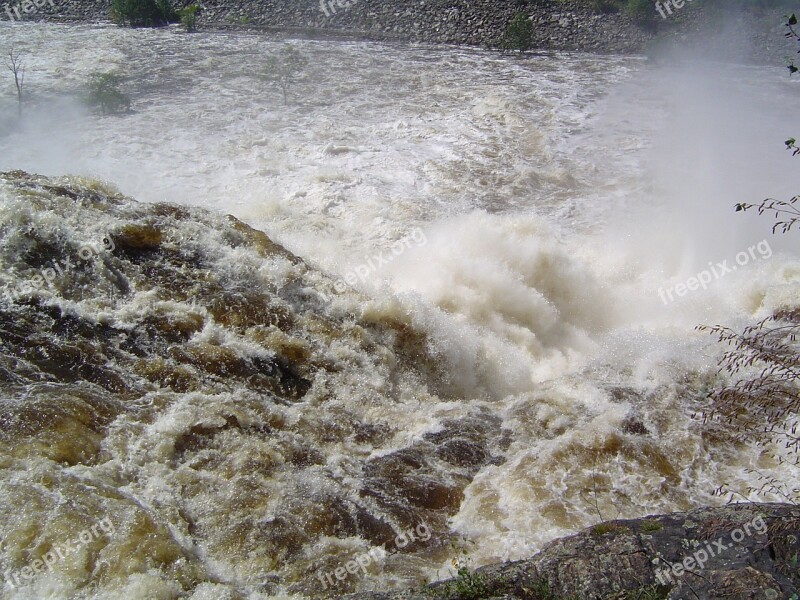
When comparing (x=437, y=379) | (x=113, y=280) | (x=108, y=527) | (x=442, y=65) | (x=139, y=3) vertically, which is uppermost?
(x=139, y=3)

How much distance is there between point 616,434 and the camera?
5.80 metres

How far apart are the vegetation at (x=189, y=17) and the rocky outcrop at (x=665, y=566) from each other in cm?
2263

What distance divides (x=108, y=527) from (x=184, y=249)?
12.6ft

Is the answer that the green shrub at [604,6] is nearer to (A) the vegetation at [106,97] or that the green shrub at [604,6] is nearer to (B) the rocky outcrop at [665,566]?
(A) the vegetation at [106,97]

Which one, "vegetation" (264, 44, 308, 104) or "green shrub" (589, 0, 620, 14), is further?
"green shrub" (589, 0, 620, 14)

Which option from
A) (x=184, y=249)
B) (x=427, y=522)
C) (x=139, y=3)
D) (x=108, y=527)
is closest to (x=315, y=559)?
(x=427, y=522)

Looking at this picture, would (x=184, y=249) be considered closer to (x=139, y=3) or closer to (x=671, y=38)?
(x=139, y=3)
